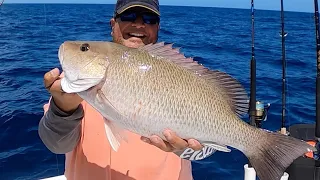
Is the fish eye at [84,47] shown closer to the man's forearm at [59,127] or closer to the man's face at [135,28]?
the man's forearm at [59,127]

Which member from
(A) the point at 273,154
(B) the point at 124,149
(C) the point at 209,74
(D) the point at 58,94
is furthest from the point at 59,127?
(A) the point at 273,154

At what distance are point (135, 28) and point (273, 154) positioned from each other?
101 centimetres

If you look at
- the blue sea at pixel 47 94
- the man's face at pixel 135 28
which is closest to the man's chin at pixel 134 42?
the man's face at pixel 135 28

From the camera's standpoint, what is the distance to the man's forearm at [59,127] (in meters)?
1.94

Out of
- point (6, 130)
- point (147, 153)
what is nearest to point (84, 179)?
point (147, 153)

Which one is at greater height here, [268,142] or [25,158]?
[268,142]

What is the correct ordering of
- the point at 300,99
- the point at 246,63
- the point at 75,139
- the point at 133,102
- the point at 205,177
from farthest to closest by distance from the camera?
the point at 246,63 → the point at 300,99 → the point at 205,177 → the point at 75,139 → the point at 133,102

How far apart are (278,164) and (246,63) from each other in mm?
10602

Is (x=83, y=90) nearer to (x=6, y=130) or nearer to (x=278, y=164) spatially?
(x=278, y=164)

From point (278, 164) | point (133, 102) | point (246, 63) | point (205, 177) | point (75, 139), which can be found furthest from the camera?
point (246, 63)

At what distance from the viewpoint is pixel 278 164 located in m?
1.90

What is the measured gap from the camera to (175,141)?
6.01ft

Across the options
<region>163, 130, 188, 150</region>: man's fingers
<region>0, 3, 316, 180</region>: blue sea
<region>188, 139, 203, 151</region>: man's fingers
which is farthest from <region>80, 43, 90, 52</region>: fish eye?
<region>0, 3, 316, 180</region>: blue sea

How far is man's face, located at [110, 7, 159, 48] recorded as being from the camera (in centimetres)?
223
